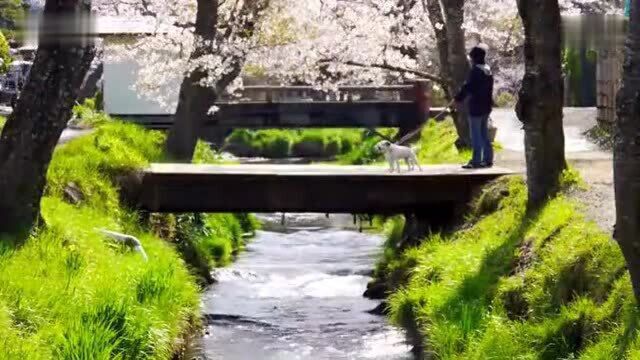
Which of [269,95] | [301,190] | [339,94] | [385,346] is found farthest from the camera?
[339,94]

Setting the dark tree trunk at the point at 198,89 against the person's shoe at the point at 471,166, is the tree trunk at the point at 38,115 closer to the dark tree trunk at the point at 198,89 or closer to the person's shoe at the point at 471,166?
the person's shoe at the point at 471,166

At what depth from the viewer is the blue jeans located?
553 inches

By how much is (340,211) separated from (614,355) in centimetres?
743

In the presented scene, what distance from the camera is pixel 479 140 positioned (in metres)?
14.1

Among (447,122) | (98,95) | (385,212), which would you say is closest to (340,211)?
(385,212)

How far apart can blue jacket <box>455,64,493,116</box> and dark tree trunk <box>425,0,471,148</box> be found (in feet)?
9.04

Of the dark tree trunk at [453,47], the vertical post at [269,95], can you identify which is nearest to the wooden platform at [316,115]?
the vertical post at [269,95]

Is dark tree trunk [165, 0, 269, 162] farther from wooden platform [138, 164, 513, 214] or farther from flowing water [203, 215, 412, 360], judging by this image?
wooden platform [138, 164, 513, 214]

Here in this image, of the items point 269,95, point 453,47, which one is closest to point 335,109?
point 269,95

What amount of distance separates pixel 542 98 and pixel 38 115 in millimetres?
4982

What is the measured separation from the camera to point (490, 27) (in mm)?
27703

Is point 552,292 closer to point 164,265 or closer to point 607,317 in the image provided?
point 607,317

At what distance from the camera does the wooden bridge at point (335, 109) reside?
91.7 feet

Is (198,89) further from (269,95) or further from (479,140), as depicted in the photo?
(269,95)
